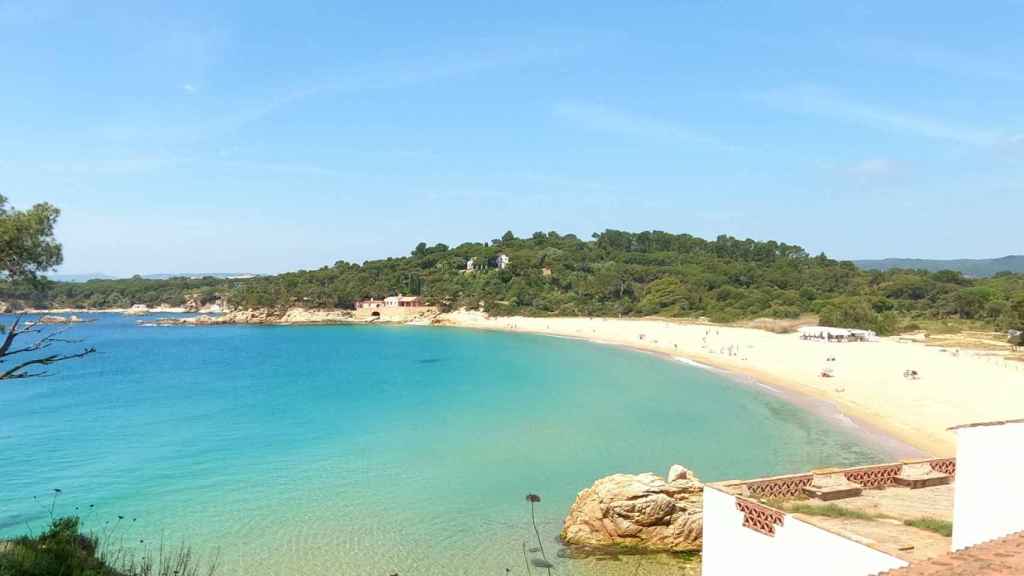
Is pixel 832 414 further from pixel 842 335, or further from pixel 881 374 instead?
pixel 842 335

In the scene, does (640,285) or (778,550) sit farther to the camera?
(640,285)

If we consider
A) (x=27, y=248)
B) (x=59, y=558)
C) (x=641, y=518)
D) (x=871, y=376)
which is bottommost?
(x=641, y=518)

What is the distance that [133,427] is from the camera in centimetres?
2728

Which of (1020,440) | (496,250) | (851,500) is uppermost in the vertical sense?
(496,250)

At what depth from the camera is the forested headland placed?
7156 centimetres

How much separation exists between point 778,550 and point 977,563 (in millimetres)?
2981

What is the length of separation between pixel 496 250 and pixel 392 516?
102 m

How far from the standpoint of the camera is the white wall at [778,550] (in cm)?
756

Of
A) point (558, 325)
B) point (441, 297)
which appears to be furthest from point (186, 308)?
point (558, 325)

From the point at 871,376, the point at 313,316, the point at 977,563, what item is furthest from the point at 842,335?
the point at 313,316

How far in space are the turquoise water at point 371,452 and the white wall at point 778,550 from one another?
354 cm

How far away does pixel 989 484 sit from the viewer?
26.1ft

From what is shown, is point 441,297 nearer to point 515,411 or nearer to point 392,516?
point 515,411

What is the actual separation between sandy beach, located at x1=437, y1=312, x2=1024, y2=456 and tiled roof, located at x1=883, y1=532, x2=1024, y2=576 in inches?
679
